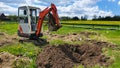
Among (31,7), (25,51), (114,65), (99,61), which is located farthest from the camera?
(31,7)

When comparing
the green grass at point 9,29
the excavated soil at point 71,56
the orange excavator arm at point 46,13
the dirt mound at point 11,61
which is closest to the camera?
the dirt mound at point 11,61

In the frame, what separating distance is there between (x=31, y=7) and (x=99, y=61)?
10.4 metres

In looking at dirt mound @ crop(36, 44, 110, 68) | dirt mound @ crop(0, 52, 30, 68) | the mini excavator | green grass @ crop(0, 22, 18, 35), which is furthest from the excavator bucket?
green grass @ crop(0, 22, 18, 35)

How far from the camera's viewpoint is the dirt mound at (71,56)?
18.1 meters

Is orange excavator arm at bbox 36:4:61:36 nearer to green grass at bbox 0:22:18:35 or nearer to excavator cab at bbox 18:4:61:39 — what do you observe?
excavator cab at bbox 18:4:61:39

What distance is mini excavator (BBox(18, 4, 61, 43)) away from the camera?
1050 inches

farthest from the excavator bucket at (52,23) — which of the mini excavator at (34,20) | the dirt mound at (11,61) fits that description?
the dirt mound at (11,61)

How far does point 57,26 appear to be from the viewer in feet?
86.6

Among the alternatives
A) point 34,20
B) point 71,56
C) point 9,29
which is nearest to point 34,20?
point 34,20

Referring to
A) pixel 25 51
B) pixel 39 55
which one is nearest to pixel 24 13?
pixel 25 51

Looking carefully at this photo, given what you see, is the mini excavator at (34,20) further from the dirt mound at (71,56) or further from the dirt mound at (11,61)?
the dirt mound at (11,61)

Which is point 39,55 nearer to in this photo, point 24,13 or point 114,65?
point 114,65

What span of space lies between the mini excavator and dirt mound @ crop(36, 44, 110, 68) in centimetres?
351

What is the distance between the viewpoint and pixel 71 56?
2167cm
